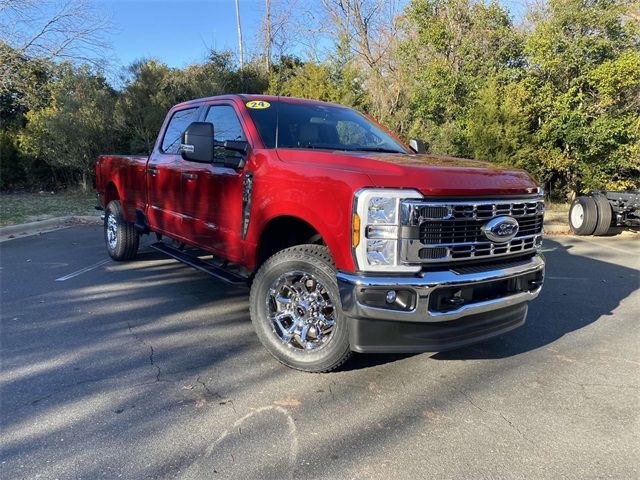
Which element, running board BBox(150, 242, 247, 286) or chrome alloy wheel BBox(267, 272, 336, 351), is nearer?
chrome alloy wheel BBox(267, 272, 336, 351)

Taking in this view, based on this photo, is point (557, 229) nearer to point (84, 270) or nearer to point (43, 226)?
point (84, 270)

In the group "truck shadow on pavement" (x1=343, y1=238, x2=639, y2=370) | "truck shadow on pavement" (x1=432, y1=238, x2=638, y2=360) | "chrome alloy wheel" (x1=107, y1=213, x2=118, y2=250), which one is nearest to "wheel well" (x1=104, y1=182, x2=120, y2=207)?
"chrome alloy wheel" (x1=107, y1=213, x2=118, y2=250)

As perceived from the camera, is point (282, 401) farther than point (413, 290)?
Yes

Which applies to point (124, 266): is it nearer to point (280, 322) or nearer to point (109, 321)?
point (109, 321)

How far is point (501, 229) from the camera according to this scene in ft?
11.4

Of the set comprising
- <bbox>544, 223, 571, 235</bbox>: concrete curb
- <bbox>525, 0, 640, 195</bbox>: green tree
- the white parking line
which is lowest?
the white parking line

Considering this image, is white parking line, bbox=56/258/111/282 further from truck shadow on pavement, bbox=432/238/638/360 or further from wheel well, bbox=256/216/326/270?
truck shadow on pavement, bbox=432/238/638/360

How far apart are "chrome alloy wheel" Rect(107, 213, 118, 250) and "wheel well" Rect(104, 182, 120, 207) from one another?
300 mm

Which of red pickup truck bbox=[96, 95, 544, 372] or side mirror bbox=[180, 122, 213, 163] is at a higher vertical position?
side mirror bbox=[180, 122, 213, 163]

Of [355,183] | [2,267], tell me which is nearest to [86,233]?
[2,267]

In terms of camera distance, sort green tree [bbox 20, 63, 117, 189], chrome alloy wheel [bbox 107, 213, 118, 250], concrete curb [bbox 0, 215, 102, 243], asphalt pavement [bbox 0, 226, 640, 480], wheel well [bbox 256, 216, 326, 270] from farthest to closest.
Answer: green tree [bbox 20, 63, 117, 189] < concrete curb [bbox 0, 215, 102, 243] < chrome alloy wheel [bbox 107, 213, 118, 250] < wheel well [bbox 256, 216, 326, 270] < asphalt pavement [bbox 0, 226, 640, 480]

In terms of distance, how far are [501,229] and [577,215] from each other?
29.3 feet

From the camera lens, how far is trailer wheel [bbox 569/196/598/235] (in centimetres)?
1074

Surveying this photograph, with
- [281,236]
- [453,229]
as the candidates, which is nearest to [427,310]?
→ [453,229]
